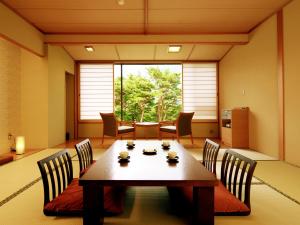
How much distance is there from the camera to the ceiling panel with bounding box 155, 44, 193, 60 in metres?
6.19

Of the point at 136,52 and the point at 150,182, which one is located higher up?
the point at 136,52

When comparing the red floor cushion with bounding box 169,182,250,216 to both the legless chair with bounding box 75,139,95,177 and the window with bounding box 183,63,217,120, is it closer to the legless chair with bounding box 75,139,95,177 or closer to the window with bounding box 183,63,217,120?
the legless chair with bounding box 75,139,95,177

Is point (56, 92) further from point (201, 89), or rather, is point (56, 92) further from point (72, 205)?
point (72, 205)

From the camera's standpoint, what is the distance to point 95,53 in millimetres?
6590

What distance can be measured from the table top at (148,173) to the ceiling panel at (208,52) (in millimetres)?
4794

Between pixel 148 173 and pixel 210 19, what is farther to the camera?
pixel 210 19

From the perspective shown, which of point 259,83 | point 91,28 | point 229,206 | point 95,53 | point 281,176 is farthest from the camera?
point 95,53

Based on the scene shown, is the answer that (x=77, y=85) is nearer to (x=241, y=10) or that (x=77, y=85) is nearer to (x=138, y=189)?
(x=241, y=10)

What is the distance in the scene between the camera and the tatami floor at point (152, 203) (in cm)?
176

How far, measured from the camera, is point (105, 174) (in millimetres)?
1560

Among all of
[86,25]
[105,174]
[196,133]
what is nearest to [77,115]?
[86,25]

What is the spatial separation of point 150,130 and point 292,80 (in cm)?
416

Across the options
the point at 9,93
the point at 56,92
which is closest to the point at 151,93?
the point at 56,92

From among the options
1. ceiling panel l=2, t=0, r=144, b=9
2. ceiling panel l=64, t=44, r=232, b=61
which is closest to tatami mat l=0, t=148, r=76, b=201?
ceiling panel l=2, t=0, r=144, b=9
